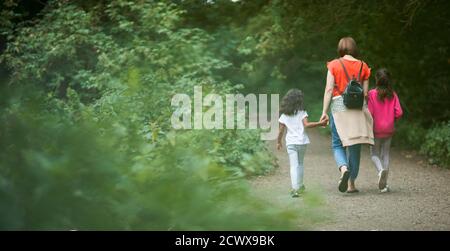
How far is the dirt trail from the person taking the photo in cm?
568

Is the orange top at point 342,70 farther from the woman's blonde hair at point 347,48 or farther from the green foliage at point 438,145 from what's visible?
the green foliage at point 438,145

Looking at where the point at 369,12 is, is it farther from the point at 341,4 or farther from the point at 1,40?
the point at 1,40

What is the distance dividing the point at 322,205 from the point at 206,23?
1677cm

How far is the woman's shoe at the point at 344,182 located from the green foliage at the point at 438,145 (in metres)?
4.34

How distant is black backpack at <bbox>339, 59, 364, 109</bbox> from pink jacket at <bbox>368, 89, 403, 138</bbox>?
0.68m

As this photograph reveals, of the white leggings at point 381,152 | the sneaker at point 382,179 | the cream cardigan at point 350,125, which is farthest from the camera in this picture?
the white leggings at point 381,152

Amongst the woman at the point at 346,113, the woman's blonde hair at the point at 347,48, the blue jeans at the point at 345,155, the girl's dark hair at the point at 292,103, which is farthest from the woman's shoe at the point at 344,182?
the woman's blonde hair at the point at 347,48

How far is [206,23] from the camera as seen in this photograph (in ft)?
63.9

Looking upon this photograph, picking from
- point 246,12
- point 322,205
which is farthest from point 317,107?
point 322,205

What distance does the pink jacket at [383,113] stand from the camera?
9.61 m

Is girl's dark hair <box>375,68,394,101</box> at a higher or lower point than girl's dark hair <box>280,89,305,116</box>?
higher

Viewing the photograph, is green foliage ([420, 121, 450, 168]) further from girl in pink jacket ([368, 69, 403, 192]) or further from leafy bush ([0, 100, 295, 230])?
leafy bush ([0, 100, 295, 230])

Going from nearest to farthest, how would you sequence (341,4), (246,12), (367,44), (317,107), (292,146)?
(292,146)
(341,4)
(367,44)
(246,12)
(317,107)

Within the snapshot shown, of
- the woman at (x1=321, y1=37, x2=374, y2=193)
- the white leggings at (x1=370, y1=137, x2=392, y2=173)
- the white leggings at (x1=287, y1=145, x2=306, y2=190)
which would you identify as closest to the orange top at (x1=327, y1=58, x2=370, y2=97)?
the woman at (x1=321, y1=37, x2=374, y2=193)
